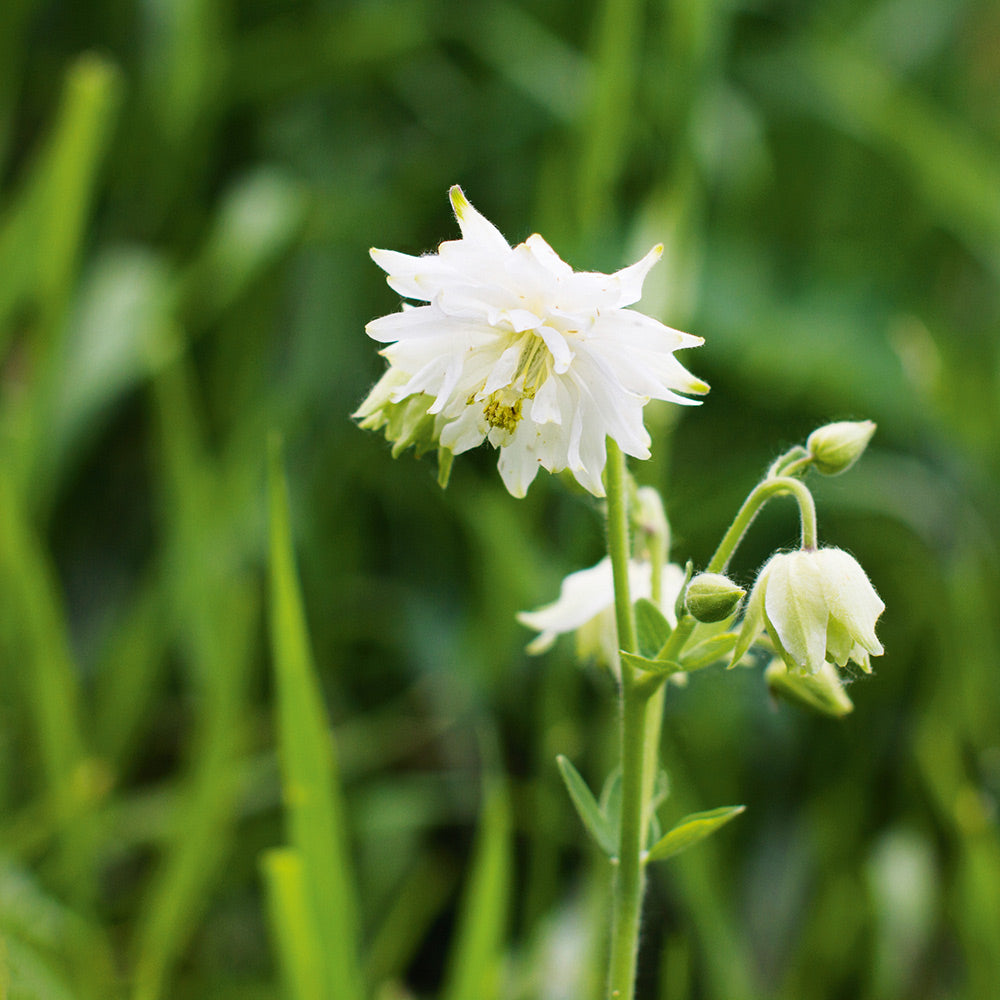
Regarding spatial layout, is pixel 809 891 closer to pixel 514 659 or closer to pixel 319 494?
pixel 514 659

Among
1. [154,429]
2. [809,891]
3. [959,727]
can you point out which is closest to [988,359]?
[959,727]

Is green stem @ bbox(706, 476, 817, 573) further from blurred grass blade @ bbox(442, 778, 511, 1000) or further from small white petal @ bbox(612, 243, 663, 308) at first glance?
blurred grass blade @ bbox(442, 778, 511, 1000)

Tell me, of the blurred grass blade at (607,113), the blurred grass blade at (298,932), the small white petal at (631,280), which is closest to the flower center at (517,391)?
the small white petal at (631,280)

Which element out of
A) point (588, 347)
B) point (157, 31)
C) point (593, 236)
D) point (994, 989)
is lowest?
point (994, 989)

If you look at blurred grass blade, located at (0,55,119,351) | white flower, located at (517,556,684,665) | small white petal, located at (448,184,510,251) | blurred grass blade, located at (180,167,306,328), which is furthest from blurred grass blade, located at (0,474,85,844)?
small white petal, located at (448,184,510,251)

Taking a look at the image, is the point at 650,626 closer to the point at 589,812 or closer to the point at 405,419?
the point at 589,812

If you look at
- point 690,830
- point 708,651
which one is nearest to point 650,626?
point 708,651
